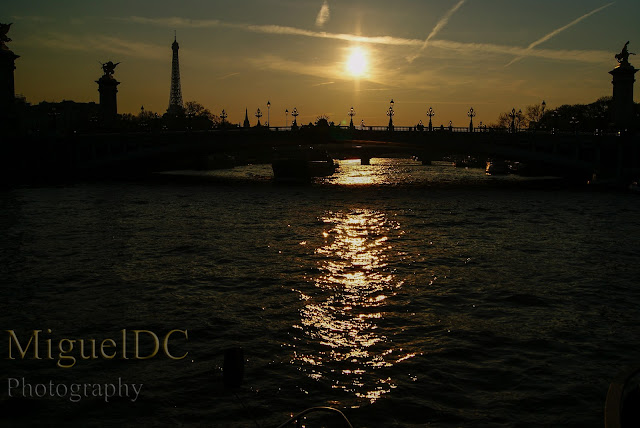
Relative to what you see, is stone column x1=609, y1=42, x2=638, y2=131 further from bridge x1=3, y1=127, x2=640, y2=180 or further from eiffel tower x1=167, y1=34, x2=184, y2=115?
eiffel tower x1=167, y1=34, x2=184, y2=115

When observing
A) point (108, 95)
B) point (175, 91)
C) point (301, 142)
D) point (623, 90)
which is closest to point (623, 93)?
point (623, 90)

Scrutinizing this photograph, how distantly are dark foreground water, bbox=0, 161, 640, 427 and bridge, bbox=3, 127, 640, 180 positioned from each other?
→ 29757 millimetres

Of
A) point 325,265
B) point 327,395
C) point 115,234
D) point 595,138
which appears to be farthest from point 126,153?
point 327,395

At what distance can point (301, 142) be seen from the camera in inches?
2677

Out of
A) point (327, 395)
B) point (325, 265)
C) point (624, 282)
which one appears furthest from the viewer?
point (325, 265)

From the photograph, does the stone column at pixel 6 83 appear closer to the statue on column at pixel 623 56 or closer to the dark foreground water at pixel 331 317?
the dark foreground water at pixel 331 317

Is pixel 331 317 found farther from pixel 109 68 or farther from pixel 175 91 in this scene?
pixel 175 91

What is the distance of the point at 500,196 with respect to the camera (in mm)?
49812

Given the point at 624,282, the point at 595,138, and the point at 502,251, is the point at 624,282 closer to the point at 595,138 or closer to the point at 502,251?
the point at 502,251

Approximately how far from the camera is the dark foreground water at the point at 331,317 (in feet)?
30.5

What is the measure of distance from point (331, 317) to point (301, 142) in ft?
181

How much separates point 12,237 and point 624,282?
22278mm

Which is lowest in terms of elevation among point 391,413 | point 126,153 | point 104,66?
point 391,413

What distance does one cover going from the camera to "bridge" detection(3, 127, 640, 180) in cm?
5888
